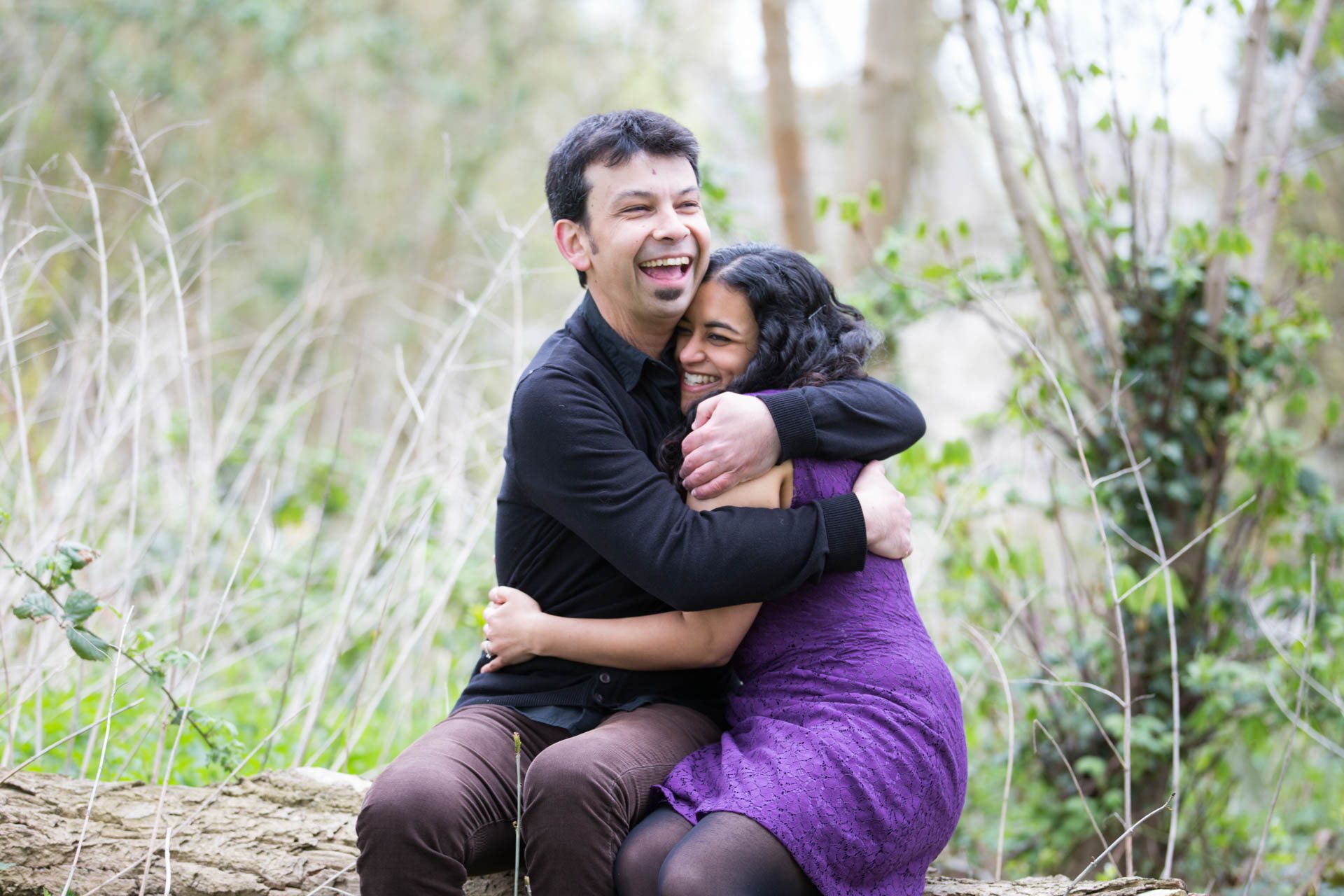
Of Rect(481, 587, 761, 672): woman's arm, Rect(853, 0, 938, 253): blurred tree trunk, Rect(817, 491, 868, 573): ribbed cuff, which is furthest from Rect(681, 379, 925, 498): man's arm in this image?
Rect(853, 0, 938, 253): blurred tree trunk

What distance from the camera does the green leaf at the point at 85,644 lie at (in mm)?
2045

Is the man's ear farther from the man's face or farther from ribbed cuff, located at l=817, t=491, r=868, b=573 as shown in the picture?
ribbed cuff, located at l=817, t=491, r=868, b=573

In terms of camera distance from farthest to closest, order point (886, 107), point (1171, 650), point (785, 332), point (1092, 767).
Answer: point (886, 107) < point (1092, 767) < point (1171, 650) < point (785, 332)

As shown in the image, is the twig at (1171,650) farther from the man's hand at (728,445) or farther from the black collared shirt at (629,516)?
the man's hand at (728,445)

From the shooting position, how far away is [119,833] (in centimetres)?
213

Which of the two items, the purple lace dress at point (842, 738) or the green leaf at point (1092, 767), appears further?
the green leaf at point (1092, 767)

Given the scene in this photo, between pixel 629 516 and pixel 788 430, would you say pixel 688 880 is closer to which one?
pixel 629 516

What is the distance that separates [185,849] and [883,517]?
1.43 meters

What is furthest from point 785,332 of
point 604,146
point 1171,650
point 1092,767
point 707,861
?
point 1092,767

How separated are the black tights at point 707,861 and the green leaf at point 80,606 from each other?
1.07 metres

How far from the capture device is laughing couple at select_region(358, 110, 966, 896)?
1774 mm

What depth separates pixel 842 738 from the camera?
1.83 metres

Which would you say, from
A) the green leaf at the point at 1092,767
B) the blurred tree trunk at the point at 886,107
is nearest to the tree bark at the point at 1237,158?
the green leaf at the point at 1092,767

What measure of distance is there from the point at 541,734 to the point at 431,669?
6.82 ft
